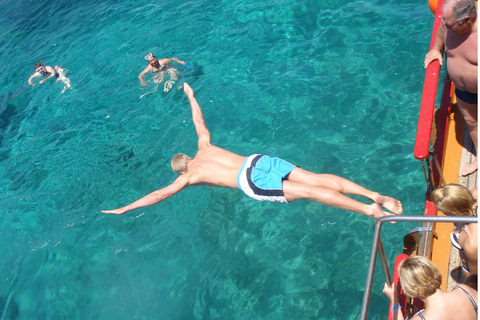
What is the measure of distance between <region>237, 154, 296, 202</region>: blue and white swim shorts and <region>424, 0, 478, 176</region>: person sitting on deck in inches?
85.8

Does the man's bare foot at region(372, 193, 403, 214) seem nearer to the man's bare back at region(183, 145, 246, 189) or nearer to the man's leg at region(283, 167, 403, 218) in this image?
the man's leg at region(283, 167, 403, 218)

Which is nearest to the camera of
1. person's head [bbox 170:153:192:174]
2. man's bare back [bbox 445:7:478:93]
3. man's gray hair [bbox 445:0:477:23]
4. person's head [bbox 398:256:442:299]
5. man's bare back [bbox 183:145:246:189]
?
person's head [bbox 398:256:442:299]

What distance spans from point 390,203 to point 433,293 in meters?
1.45

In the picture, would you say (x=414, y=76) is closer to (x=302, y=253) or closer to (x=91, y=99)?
(x=302, y=253)

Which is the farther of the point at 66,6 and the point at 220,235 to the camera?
the point at 66,6

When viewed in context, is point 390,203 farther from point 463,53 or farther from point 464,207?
point 463,53

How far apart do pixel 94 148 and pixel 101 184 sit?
4.33ft

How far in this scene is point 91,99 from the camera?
1078 centimetres

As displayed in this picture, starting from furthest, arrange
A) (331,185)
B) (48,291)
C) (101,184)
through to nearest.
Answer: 1. (101,184)
2. (48,291)
3. (331,185)

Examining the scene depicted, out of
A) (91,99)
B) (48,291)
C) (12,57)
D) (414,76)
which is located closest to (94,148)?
(91,99)

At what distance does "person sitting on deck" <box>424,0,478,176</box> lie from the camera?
12.9 ft

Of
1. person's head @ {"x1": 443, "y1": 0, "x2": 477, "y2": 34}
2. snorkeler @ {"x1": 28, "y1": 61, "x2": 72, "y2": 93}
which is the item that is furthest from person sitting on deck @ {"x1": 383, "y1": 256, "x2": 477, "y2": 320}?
snorkeler @ {"x1": 28, "y1": 61, "x2": 72, "y2": 93}

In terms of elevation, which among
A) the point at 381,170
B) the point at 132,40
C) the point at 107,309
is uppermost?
the point at 132,40

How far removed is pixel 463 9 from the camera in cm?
389
